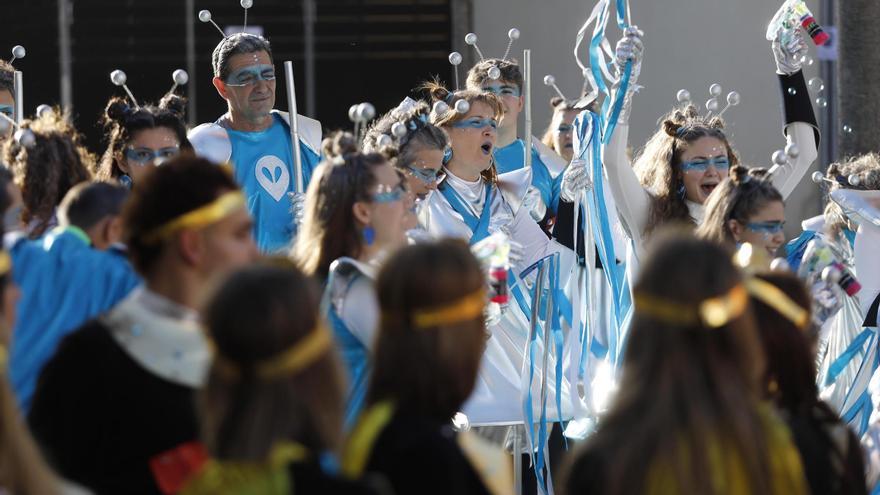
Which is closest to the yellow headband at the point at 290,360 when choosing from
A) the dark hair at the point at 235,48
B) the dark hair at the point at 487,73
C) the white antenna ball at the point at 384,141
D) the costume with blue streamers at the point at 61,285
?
the costume with blue streamers at the point at 61,285

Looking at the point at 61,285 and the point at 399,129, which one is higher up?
the point at 399,129

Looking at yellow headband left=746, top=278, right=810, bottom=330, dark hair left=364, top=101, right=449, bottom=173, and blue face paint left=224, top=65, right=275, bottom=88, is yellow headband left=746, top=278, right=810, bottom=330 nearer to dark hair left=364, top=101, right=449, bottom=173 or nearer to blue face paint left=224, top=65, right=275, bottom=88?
dark hair left=364, top=101, right=449, bottom=173

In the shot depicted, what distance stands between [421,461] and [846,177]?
3976 millimetres

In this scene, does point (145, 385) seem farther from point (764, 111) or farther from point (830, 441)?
point (764, 111)

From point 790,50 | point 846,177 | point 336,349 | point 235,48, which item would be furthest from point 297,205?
point 336,349

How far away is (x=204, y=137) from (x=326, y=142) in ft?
5.59

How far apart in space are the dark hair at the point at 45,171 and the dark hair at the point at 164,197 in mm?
1488

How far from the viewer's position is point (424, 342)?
2439 millimetres

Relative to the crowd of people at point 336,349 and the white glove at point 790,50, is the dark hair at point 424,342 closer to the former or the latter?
the crowd of people at point 336,349

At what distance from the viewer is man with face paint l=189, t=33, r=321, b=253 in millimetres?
5422

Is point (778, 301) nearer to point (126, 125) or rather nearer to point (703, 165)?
point (703, 165)

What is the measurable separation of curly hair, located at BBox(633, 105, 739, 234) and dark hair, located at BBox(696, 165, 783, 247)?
691 millimetres

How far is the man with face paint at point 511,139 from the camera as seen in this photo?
656 centimetres

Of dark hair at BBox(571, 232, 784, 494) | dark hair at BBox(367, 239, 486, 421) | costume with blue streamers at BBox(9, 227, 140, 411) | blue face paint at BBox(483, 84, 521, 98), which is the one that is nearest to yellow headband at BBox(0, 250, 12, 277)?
dark hair at BBox(367, 239, 486, 421)
